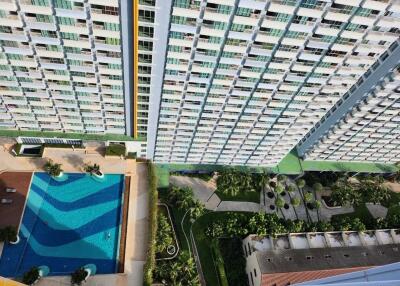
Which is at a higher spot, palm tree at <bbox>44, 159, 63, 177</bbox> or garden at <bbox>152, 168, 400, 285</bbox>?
palm tree at <bbox>44, 159, 63, 177</bbox>

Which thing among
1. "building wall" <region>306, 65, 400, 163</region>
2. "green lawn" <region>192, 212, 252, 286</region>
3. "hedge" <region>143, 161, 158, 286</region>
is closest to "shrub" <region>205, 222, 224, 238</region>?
"green lawn" <region>192, 212, 252, 286</region>

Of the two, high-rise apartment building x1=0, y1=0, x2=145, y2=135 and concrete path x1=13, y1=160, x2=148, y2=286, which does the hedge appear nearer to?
concrete path x1=13, y1=160, x2=148, y2=286

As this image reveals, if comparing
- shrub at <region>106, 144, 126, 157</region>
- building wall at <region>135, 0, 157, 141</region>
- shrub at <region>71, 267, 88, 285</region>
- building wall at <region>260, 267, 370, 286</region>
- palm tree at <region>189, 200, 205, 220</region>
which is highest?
shrub at <region>106, 144, 126, 157</region>

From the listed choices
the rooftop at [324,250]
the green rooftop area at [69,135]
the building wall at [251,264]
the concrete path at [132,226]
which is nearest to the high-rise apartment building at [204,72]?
the green rooftop area at [69,135]

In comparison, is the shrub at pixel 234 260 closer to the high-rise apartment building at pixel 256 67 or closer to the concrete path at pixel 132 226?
the concrete path at pixel 132 226

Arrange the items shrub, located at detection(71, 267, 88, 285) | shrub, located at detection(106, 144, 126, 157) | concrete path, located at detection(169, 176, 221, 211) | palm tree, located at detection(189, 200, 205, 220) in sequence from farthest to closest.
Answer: concrete path, located at detection(169, 176, 221, 211) < shrub, located at detection(106, 144, 126, 157) < palm tree, located at detection(189, 200, 205, 220) < shrub, located at detection(71, 267, 88, 285)

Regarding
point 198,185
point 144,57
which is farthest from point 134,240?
point 144,57
